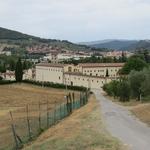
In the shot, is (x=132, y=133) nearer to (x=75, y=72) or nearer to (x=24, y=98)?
(x=24, y=98)

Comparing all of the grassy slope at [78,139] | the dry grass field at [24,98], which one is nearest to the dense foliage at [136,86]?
the dry grass field at [24,98]

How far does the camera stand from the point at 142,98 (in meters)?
61.1

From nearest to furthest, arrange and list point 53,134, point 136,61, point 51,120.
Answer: point 53,134 < point 51,120 < point 136,61

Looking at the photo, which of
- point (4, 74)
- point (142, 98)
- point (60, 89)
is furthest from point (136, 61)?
point (142, 98)

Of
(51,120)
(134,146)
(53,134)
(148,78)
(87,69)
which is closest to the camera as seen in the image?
(134,146)

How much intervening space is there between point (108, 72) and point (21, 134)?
13092 centimetres

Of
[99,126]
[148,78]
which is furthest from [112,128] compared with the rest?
[148,78]

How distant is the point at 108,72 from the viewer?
159250mm

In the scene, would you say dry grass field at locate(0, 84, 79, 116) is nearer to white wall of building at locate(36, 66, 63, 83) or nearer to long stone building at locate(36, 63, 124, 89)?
long stone building at locate(36, 63, 124, 89)

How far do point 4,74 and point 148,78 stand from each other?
120917 mm

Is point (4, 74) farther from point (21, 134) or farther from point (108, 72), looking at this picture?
point (21, 134)

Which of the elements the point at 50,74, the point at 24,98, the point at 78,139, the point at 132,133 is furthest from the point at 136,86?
the point at 50,74

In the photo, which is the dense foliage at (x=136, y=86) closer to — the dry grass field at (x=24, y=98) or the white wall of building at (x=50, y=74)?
the dry grass field at (x=24, y=98)

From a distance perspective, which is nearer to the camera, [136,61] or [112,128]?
[112,128]
